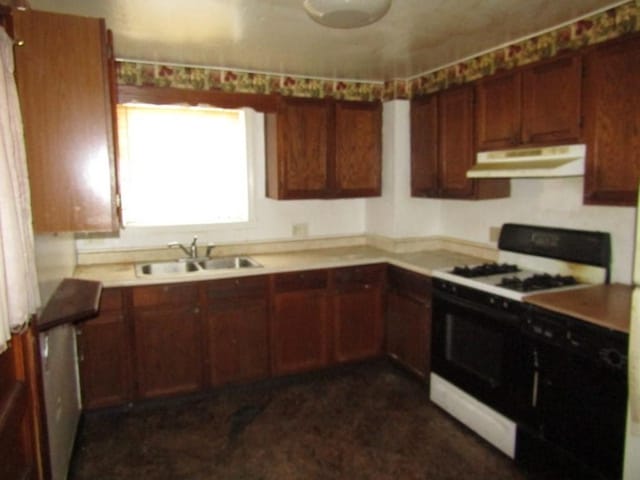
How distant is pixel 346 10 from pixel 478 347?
6.39ft

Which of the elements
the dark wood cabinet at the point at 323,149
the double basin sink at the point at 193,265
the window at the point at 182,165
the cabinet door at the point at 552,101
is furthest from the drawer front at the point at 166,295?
the cabinet door at the point at 552,101

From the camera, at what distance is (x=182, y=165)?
3.36 metres

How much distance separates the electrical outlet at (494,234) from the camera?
3.28 m

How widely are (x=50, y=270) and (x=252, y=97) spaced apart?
1926 mm

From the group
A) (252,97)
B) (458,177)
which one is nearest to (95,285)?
(252,97)

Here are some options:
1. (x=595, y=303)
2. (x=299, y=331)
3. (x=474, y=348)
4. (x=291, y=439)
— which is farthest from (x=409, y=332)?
(x=595, y=303)

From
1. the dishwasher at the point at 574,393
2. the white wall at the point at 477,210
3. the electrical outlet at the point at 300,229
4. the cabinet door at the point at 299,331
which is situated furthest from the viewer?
the electrical outlet at the point at 300,229

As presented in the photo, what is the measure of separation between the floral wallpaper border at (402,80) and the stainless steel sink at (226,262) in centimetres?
127

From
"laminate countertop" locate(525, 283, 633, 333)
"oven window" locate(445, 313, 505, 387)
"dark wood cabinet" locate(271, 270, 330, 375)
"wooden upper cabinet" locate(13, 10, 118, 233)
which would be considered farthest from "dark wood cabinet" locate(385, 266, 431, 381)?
"wooden upper cabinet" locate(13, 10, 118, 233)

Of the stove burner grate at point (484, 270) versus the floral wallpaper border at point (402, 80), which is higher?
the floral wallpaper border at point (402, 80)

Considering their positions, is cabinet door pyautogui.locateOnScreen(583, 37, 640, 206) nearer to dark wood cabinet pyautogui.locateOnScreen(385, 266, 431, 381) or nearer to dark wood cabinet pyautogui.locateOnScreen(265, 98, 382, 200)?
dark wood cabinet pyautogui.locateOnScreen(385, 266, 431, 381)

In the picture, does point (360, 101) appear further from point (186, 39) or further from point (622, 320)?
point (622, 320)

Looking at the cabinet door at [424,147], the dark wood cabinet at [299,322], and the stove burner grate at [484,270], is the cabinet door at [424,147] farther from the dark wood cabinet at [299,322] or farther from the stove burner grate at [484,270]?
the dark wood cabinet at [299,322]

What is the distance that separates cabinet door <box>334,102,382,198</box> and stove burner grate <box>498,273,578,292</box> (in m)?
1.45
